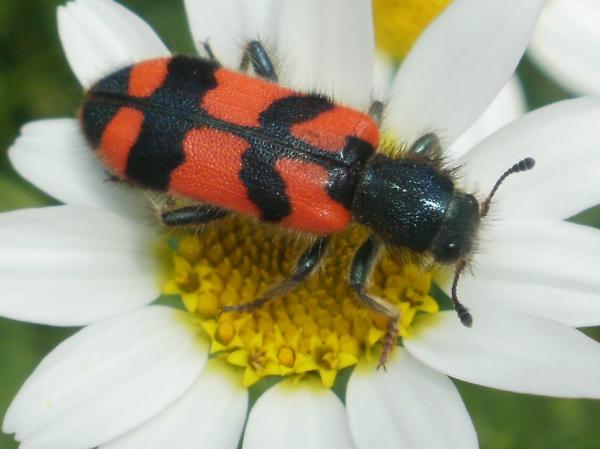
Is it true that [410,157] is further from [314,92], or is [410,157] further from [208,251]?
[208,251]

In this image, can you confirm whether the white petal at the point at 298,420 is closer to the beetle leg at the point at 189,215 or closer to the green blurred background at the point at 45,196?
the beetle leg at the point at 189,215

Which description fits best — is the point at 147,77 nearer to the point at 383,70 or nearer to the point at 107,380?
the point at 107,380

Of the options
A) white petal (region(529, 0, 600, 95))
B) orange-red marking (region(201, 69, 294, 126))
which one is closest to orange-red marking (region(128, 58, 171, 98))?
orange-red marking (region(201, 69, 294, 126))

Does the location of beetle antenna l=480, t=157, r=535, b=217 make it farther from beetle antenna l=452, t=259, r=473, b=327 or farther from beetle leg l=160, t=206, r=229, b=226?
beetle leg l=160, t=206, r=229, b=226

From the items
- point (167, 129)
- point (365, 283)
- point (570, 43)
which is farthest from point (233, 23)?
point (570, 43)

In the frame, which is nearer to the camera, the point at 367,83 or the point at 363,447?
the point at 363,447

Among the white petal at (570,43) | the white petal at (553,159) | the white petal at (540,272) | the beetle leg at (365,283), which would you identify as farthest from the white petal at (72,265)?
the white petal at (570,43)

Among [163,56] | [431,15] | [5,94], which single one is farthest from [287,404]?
[5,94]
